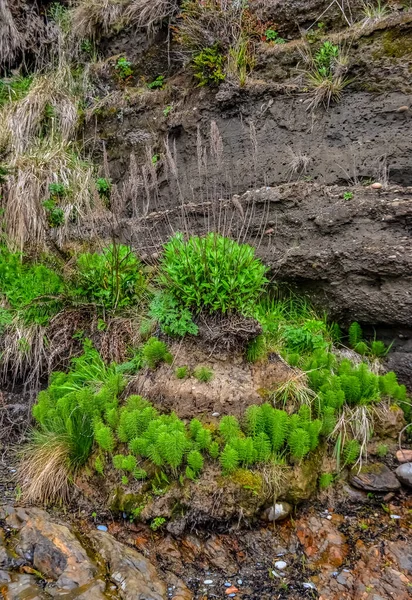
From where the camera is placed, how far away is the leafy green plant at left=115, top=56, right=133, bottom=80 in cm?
732

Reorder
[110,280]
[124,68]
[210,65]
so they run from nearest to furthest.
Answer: [110,280]
[210,65]
[124,68]

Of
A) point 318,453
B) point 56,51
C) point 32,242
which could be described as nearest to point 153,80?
point 56,51

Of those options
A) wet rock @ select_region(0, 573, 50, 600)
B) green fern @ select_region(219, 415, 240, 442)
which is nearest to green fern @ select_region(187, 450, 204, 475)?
green fern @ select_region(219, 415, 240, 442)

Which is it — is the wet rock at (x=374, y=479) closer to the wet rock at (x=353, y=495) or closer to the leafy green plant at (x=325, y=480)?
the wet rock at (x=353, y=495)

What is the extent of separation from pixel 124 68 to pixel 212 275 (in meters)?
5.08

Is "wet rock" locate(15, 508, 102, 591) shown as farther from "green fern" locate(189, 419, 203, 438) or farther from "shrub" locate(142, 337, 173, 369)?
"shrub" locate(142, 337, 173, 369)

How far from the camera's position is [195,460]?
319 cm

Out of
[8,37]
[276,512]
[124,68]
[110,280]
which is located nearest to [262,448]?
[276,512]

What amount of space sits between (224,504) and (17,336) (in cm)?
286

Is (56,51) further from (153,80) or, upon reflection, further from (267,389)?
(267,389)

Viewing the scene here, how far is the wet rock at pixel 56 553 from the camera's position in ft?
9.20

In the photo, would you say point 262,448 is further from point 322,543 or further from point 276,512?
point 322,543

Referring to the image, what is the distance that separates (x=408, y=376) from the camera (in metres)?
4.29

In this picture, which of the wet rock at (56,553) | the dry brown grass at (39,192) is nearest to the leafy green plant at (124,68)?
the dry brown grass at (39,192)
